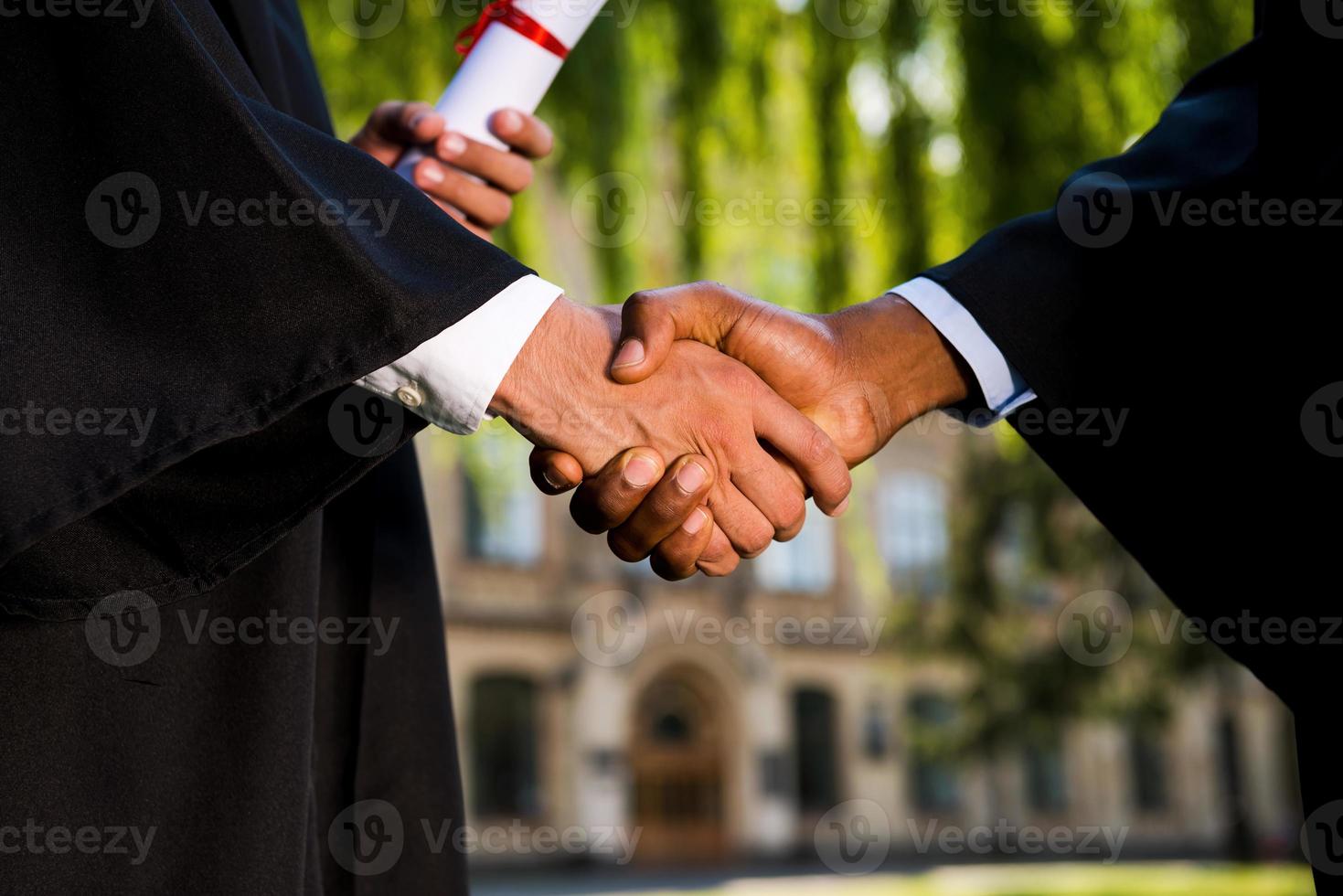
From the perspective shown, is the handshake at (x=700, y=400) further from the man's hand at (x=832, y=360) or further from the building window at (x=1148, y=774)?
the building window at (x=1148, y=774)

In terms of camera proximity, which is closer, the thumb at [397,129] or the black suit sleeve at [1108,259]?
the black suit sleeve at [1108,259]

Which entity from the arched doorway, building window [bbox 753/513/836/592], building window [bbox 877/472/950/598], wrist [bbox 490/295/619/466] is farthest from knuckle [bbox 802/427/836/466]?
building window [bbox 877/472/950/598]

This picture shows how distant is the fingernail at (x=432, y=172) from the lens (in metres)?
2.06

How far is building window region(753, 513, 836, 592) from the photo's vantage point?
69.9ft

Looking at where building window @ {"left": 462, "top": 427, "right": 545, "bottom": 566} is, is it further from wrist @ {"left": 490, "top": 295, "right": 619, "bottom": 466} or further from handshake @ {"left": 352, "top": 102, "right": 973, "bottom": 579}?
wrist @ {"left": 490, "top": 295, "right": 619, "bottom": 466}

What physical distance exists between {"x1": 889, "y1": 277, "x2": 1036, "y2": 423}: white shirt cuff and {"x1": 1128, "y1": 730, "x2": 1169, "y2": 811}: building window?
23.7 metres

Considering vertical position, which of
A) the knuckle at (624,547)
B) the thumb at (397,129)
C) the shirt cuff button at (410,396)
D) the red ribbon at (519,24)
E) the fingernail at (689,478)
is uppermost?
the red ribbon at (519,24)

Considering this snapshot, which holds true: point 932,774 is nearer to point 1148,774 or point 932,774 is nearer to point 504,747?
point 1148,774

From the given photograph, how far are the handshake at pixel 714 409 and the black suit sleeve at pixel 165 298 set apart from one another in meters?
0.31

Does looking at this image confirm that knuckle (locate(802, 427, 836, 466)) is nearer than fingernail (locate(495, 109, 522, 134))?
Yes

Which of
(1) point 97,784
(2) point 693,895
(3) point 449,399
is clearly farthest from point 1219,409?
(2) point 693,895

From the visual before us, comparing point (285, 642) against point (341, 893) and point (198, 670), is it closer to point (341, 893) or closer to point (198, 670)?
point (198, 670)

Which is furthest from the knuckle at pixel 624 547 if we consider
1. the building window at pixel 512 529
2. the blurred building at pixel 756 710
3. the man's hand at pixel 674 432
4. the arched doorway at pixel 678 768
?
the arched doorway at pixel 678 768

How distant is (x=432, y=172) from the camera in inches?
81.1
